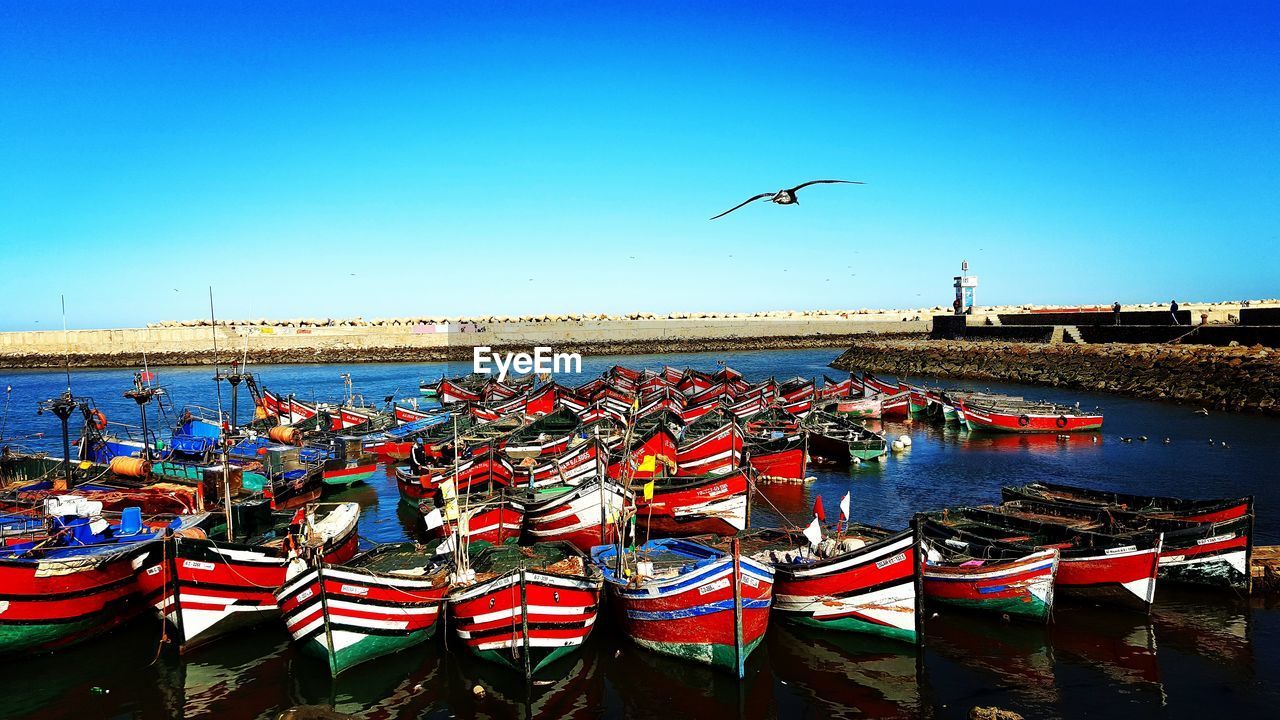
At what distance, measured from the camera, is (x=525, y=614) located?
1101 cm

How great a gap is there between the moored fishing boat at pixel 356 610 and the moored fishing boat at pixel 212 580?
1.70 feet

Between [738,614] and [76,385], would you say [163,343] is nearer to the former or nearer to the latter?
[76,385]

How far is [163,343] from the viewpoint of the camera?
96500 mm

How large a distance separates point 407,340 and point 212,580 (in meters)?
94.5

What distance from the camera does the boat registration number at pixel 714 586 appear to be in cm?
1102

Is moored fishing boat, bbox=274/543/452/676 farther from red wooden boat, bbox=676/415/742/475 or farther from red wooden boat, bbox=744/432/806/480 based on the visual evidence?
red wooden boat, bbox=744/432/806/480

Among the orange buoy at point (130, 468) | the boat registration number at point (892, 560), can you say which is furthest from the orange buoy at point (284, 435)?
the boat registration number at point (892, 560)

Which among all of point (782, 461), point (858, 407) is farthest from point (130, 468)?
point (858, 407)

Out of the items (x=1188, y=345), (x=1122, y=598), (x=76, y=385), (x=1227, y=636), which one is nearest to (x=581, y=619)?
(x=1122, y=598)

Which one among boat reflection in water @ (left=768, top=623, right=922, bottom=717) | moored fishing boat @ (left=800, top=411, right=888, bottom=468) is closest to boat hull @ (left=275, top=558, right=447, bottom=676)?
boat reflection in water @ (left=768, top=623, right=922, bottom=717)

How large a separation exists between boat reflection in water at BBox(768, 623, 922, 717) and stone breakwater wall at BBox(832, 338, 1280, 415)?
34.2 metres

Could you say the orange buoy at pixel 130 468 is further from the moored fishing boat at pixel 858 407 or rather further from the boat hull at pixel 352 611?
the moored fishing boat at pixel 858 407

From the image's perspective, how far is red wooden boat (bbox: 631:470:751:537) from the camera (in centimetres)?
1780

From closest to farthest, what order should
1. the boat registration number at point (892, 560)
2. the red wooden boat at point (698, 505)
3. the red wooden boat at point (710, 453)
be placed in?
the boat registration number at point (892, 560)
the red wooden boat at point (698, 505)
the red wooden boat at point (710, 453)
